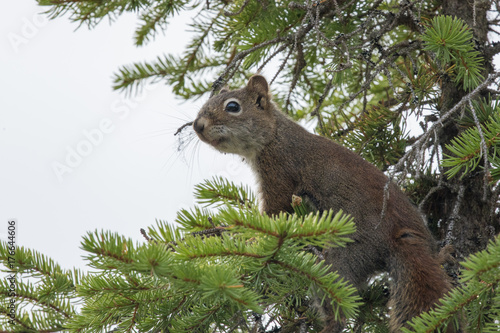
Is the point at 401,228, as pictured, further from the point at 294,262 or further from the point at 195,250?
the point at 195,250

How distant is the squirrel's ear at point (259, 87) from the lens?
272 cm

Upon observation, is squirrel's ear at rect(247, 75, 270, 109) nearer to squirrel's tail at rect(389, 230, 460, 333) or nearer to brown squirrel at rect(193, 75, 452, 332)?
brown squirrel at rect(193, 75, 452, 332)

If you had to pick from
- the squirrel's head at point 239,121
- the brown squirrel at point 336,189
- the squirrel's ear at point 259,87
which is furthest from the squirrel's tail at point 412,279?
the squirrel's ear at point 259,87

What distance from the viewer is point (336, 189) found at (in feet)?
7.47

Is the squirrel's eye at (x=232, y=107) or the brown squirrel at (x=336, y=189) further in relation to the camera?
the squirrel's eye at (x=232, y=107)

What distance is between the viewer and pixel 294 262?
1.41 meters

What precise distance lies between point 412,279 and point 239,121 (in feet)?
3.70

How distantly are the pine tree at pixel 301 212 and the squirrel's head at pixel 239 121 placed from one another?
197 millimetres

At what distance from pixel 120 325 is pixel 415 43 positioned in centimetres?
183

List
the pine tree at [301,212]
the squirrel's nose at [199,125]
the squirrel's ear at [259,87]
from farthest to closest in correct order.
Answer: the squirrel's ear at [259,87] < the squirrel's nose at [199,125] < the pine tree at [301,212]

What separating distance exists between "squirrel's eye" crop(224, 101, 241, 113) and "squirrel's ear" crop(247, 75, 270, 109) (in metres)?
0.14

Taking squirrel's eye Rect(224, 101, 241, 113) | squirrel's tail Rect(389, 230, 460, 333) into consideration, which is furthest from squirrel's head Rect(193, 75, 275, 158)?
squirrel's tail Rect(389, 230, 460, 333)

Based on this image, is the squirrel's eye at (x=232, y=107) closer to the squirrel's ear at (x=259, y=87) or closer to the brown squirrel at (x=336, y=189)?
the brown squirrel at (x=336, y=189)

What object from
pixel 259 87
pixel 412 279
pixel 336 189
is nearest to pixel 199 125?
pixel 259 87
